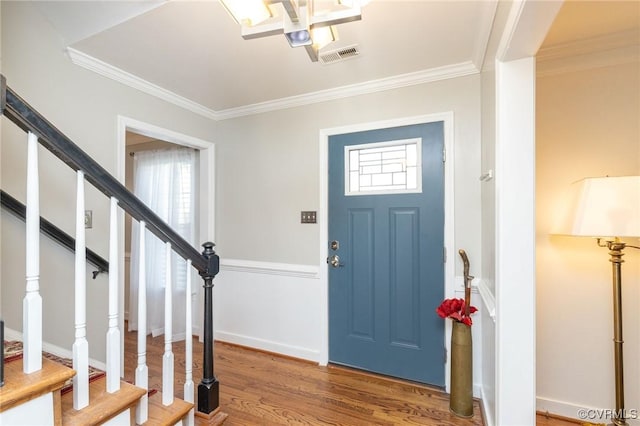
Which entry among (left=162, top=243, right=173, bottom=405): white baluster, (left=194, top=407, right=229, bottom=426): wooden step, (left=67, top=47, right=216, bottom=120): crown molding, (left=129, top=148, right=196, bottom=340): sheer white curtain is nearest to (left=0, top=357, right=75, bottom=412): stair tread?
(left=162, top=243, right=173, bottom=405): white baluster

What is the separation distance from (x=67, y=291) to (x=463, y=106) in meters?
3.03

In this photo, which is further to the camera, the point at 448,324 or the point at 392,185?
the point at 392,185

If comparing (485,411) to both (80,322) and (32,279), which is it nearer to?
(80,322)

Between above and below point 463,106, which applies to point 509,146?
below

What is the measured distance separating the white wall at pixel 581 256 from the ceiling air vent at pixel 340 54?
125cm

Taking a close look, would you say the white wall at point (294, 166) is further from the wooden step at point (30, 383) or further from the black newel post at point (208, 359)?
the wooden step at point (30, 383)

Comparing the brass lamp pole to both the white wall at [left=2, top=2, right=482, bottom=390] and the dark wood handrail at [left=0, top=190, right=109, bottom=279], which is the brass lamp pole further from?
the dark wood handrail at [left=0, top=190, right=109, bottom=279]

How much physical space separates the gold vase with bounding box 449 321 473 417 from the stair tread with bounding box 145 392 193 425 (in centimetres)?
162

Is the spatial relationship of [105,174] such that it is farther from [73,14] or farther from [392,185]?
[392,185]

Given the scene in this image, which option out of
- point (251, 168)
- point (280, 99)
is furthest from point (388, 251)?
point (280, 99)

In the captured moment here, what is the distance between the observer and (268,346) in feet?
9.00

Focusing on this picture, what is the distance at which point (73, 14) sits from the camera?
1749 mm

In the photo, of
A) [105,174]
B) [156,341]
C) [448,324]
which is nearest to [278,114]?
[105,174]

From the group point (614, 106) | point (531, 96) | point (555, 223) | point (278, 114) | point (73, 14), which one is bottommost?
point (555, 223)
